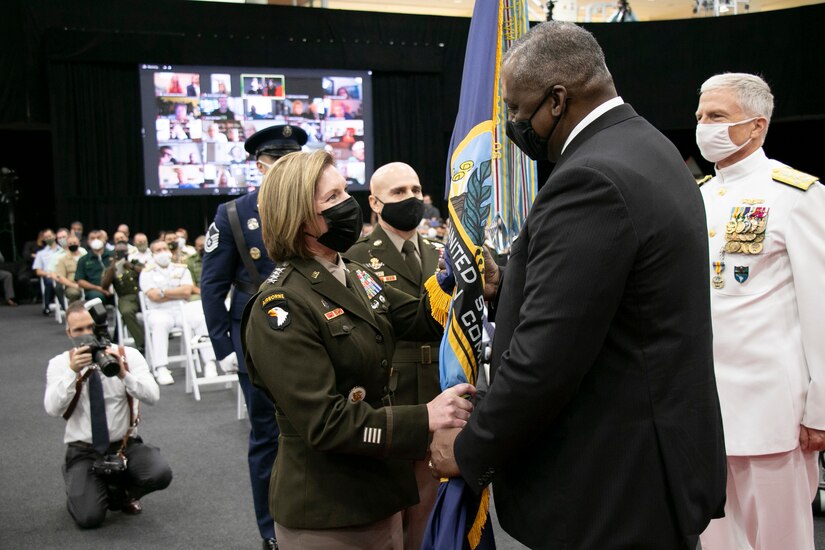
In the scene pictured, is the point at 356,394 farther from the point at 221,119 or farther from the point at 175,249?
the point at 221,119

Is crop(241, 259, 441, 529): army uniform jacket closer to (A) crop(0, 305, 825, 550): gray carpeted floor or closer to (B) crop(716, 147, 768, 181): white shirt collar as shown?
(B) crop(716, 147, 768, 181): white shirt collar

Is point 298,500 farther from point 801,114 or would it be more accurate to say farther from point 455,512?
point 801,114

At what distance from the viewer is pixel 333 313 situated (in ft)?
5.88

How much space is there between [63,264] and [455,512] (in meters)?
11.0

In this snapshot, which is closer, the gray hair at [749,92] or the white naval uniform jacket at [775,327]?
the white naval uniform jacket at [775,327]

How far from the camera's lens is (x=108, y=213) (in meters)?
12.0

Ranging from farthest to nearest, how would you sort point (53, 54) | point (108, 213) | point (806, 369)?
point (108, 213)
point (53, 54)
point (806, 369)

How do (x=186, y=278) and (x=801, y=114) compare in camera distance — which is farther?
(x=801, y=114)

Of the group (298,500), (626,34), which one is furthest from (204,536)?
(626,34)

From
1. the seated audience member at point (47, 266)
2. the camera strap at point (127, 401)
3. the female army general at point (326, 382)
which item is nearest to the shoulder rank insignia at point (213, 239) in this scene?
the camera strap at point (127, 401)

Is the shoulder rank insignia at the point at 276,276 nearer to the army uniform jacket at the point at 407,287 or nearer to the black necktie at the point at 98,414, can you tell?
the army uniform jacket at the point at 407,287

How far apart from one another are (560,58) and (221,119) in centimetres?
1083

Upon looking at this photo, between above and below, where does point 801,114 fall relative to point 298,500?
above

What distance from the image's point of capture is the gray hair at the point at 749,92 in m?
2.39
